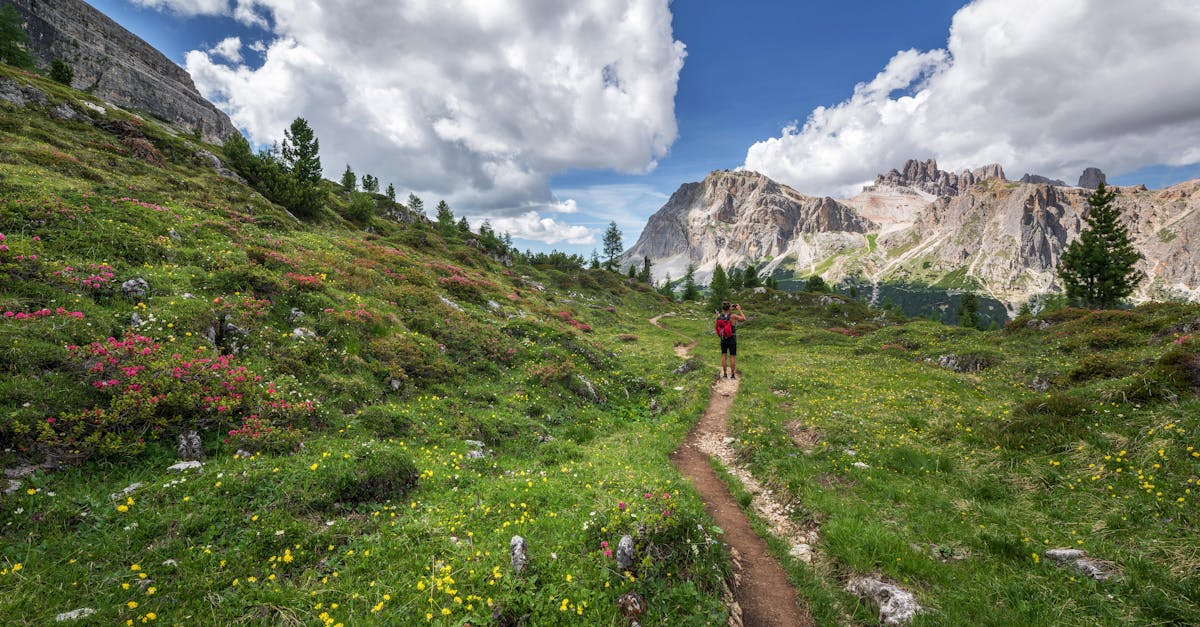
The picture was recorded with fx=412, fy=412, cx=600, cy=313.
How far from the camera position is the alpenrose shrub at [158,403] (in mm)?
8375

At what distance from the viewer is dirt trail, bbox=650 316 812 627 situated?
7449 mm

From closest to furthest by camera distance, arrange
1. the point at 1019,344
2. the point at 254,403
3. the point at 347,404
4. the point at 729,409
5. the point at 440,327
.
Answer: the point at 254,403 < the point at 347,404 < the point at 729,409 < the point at 440,327 < the point at 1019,344

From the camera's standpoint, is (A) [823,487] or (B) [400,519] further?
(A) [823,487]

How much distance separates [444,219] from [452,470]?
9966 centimetres

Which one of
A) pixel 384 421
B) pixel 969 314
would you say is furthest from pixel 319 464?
pixel 969 314

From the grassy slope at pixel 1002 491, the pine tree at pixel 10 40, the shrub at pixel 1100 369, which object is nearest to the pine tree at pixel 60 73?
the pine tree at pixel 10 40

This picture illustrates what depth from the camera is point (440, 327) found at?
21.3 m

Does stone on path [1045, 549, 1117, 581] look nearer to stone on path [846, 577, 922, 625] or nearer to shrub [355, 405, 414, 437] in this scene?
→ stone on path [846, 577, 922, 625]

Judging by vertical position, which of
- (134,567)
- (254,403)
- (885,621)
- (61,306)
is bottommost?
(885,621)

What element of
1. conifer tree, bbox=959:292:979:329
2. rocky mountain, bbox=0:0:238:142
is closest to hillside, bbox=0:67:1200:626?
conifer tree, bbox=959:292:979:329

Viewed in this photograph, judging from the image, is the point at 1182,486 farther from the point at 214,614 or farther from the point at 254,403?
the point at 254,403

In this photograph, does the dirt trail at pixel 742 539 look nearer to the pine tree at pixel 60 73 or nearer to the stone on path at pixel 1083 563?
the stone on path at pixel 1083 563

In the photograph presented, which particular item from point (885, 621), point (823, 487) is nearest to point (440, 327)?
point (823, 487)

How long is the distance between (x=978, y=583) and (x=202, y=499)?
14.1 meters
